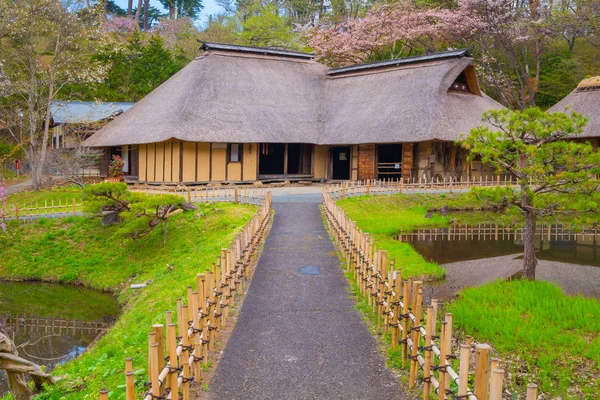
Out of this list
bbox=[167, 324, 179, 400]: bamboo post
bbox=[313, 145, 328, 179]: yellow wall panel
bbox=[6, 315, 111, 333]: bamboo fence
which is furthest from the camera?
bbox=[313, 145, 328, 179]: yellow wall panel

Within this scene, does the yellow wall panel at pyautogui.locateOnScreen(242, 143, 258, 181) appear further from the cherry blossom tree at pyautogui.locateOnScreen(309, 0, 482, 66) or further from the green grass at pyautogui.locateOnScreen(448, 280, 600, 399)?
the green grass at pyautogui.locateOnScreen(448, 280, 600, 399)

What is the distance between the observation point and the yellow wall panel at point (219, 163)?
84.6 ft

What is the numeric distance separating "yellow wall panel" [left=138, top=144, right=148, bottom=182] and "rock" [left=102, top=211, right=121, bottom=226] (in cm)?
709

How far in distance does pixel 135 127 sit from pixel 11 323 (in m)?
14.6

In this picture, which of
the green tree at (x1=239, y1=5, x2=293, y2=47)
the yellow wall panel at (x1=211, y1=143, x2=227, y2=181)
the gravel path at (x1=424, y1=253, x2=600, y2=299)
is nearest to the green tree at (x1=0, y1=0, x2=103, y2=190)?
the yellow wall panel at (x1=211, y1=143, x2=227, y2=181)

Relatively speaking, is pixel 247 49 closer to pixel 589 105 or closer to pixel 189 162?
pixel 189 162

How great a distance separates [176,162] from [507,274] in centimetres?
1562

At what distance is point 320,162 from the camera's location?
97.9ft

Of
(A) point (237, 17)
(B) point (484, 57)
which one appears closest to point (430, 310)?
(B) point (484, 57)

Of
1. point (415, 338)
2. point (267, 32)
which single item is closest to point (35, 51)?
point (267, 32)

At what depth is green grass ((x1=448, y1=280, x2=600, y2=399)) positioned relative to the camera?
25.6ft

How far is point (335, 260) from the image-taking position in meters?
13.0

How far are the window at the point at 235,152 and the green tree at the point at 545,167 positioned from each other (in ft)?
50.0

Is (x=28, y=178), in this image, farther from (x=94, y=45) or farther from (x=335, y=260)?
(x=335, y=260)
